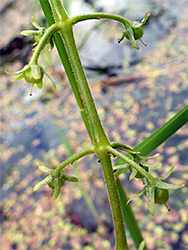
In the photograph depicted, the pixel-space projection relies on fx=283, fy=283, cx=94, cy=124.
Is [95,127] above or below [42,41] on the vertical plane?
below

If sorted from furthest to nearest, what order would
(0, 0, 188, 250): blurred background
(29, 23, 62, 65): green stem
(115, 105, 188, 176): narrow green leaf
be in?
1. (0, 0, 188, 250): blurred background
2. (115, 105, 188, 176): narrow green leaf
3. (29, 23, 62, 65): green stem

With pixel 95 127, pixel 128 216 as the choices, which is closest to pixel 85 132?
pixel 128 216

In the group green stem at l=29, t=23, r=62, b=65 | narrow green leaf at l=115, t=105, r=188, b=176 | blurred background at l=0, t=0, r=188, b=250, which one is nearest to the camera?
green stem at l=29, t=23, r=62, b=65

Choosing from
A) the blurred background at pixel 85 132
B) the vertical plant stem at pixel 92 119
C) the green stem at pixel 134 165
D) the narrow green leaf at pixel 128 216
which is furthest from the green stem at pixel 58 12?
the blurred background at pixel 85 132

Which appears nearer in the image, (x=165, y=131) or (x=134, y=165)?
(x=134, y=165)

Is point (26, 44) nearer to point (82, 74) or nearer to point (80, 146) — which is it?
point (80, 146)

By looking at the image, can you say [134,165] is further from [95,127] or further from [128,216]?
[128,216]

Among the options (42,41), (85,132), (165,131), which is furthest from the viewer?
(85,132)

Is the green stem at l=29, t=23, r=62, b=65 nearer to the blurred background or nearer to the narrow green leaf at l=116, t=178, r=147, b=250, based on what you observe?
the narrow green leaf at l=116, t=178, r=147, b=250

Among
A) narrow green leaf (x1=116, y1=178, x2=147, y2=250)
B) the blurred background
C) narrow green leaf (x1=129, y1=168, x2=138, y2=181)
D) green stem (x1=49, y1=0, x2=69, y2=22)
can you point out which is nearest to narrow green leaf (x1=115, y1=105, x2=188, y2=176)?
narrow green leaf (x1=116, y1=178, x2=147, y2=250)
